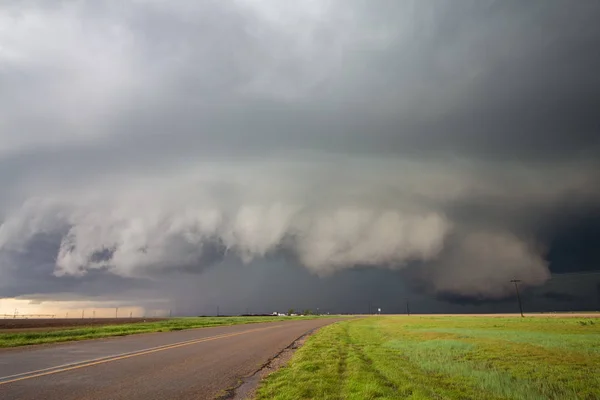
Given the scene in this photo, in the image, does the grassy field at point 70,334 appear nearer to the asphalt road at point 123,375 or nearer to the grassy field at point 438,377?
the asphalt road at point 123,375

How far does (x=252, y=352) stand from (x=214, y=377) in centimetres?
824

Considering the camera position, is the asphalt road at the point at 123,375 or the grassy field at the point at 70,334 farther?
the grassy field at the point at 70,334

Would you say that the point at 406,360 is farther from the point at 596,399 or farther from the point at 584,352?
the point at 584,352

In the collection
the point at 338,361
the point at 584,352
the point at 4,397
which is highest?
the point at 4,397

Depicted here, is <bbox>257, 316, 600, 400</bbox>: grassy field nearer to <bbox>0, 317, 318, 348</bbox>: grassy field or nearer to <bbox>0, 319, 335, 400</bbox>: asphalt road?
<bbox>0, 319, 335, 400</bbox>: asphalt road

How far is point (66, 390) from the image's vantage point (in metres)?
9.27

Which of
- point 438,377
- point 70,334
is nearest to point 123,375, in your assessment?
point 438,377

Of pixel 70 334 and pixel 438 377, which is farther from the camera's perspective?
pixel 70 334

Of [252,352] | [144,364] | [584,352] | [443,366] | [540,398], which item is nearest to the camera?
[540,398]

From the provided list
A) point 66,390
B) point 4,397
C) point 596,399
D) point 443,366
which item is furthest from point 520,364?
point 4,397

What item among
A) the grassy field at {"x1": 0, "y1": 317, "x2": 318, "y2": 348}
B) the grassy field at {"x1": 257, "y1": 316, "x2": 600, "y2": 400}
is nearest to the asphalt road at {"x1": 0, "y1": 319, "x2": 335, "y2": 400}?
the grassy field at {"x1": 257, "y1": 316, "x2": 600, "y2": 400}

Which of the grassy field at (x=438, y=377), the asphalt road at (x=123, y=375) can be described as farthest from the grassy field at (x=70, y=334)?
the grassy field at (x=438, y=377)

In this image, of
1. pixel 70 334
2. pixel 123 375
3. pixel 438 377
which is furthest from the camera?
pixel 70 334

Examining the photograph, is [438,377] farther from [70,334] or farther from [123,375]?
[70,334]
